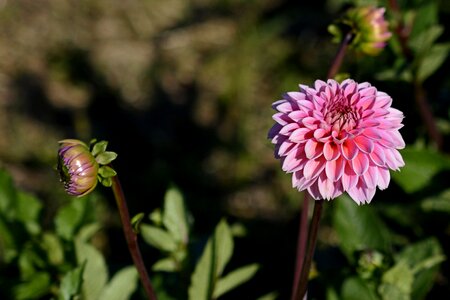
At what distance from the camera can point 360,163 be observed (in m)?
1.12

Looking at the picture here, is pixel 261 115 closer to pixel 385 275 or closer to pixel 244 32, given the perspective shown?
pixel 244 32

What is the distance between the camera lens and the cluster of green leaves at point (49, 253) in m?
1.60

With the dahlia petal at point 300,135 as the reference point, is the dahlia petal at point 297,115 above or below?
above

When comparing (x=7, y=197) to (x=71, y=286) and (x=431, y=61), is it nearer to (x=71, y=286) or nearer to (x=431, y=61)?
(x=71, y=286)

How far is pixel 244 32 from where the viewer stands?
10.1ft

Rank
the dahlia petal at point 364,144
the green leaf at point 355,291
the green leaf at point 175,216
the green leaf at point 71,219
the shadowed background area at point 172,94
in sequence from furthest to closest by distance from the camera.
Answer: the shadowed background area at point 172,94, the green leaf at point 71,219, the green leaf at point 175,216, the green leaf at point 355,291, the dahlia petal at point 364,144

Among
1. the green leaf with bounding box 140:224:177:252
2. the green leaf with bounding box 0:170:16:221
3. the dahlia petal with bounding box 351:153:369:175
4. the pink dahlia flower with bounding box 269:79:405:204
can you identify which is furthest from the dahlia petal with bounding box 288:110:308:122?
the green leaf with bounding box 0:170:16:221

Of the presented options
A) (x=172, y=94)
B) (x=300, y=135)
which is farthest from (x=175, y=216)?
(x=172, y=94)

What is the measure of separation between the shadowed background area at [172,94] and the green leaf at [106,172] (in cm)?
97

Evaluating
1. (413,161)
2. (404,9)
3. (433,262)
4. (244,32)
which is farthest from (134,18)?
(433,262)

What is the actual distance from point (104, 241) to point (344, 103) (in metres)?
1.40

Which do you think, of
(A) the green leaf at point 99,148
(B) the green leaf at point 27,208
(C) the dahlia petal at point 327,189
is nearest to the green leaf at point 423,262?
(C) the dahlia petal at point 327,189

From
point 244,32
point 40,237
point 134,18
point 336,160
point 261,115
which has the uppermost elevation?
point 134,18

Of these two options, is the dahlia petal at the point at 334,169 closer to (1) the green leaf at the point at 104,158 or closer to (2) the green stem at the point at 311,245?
(2) the green stem at the point at 311,245
